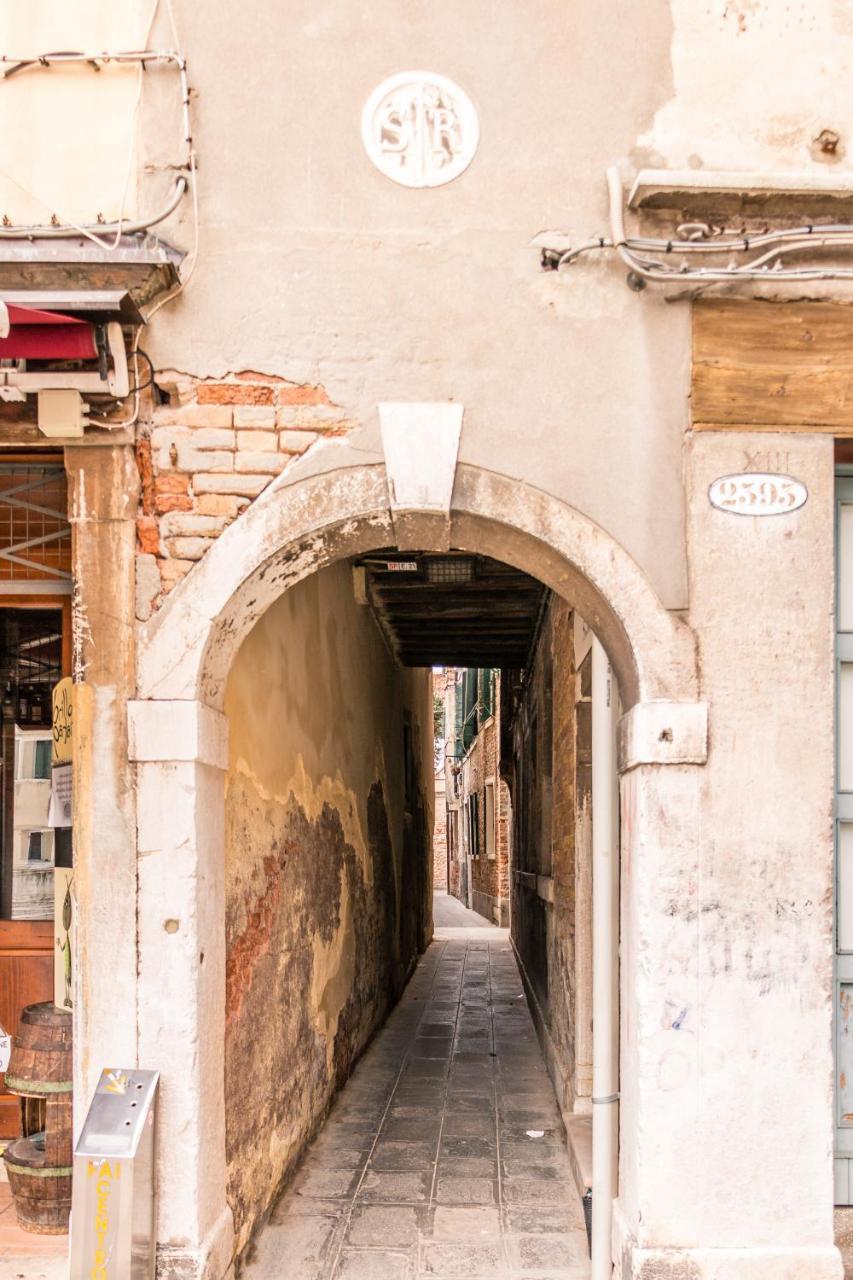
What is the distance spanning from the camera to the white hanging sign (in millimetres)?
3793

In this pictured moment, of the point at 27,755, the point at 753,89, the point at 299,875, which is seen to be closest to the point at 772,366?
the point at 753,89

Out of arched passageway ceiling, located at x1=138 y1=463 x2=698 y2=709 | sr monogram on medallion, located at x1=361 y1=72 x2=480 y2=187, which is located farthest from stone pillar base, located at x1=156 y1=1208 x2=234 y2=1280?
sr monogram on medallion, located at x1=361 y1=72 x2=480 y2=187

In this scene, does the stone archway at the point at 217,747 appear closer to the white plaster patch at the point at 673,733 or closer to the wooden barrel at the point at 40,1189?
the white plaster patch at the point at 673,733

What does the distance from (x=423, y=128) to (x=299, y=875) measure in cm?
329

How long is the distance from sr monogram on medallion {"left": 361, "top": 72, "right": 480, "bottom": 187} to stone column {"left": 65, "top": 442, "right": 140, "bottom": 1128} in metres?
1.35

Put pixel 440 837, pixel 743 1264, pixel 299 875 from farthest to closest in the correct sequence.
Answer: pixel 440 837
pixel 299 875
pixel 743 1264

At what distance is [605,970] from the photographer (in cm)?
409

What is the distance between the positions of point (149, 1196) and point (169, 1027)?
50cm

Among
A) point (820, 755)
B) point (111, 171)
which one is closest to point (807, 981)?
point (820, 755)

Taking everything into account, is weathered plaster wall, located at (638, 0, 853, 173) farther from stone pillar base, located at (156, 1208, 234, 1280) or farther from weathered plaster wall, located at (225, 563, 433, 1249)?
stone pillar base, located at (156, 1208, 234, 1280)

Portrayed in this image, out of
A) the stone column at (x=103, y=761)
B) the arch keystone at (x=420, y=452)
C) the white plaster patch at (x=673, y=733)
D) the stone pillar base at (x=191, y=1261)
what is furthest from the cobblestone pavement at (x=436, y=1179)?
the arch keystone at (x=420, y=452)

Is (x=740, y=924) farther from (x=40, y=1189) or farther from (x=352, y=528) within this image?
(x=40, y=1189)

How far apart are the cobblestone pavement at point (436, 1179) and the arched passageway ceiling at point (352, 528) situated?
2.17 meters

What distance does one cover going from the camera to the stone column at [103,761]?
3.65m
